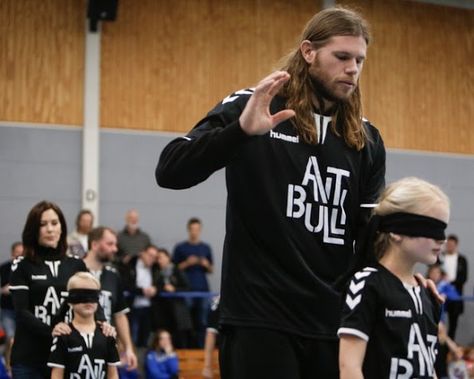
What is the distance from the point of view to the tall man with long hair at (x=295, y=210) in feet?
10.8

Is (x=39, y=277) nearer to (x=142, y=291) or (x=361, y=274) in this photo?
(x=361, y=274)

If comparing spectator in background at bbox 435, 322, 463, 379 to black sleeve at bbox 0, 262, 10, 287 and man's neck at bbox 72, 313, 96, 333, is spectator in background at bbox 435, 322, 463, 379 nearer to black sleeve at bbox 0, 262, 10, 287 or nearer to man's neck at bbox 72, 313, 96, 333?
black sleeve at bbox 0, 262, 10, 287

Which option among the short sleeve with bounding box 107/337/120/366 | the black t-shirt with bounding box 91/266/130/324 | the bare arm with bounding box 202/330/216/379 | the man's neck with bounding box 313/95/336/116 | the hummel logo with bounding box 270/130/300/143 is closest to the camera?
the hummel logo with bounding box 270/130/300/143

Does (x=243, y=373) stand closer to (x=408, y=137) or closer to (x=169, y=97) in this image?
(x=169, y=97)

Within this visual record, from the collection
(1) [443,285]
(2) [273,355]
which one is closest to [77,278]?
(2) [273,355]

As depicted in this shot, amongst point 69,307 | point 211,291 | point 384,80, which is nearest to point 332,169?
point 69,307

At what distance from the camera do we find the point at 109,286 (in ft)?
23.6

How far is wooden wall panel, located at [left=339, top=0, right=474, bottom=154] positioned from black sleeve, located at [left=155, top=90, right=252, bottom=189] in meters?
13.7

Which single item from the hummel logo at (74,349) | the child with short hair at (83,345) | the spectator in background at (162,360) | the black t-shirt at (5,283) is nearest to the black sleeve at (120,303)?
the child with short hair at (83,345)

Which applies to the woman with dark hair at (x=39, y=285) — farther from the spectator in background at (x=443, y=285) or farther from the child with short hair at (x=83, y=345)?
the spectator in background at (x=443, y=285)

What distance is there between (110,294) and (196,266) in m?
6.62

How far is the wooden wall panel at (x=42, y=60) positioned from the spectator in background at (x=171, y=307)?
308 cm

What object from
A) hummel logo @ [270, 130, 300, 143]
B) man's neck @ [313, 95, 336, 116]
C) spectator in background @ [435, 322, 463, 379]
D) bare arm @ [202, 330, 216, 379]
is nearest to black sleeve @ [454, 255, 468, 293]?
spectator in background @ [435, 322, 463, 379]

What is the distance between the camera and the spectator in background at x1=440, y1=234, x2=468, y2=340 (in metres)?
14.9
